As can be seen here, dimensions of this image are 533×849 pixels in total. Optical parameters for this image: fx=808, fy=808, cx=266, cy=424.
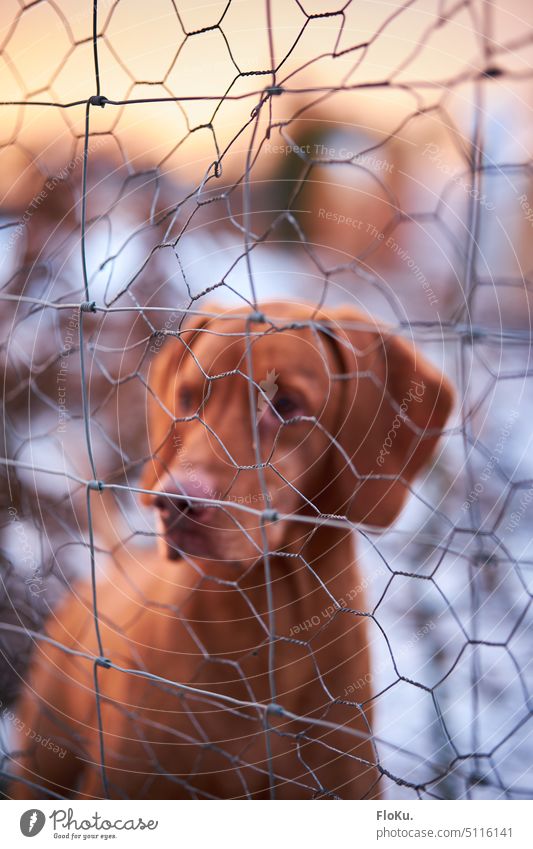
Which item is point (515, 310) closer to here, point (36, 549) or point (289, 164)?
point (289, 164)

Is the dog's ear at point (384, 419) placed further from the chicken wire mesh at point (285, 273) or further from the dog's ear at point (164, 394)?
the dog's ear at point (164, 394)

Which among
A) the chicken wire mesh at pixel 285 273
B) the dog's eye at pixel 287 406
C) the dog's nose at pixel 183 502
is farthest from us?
the dog's eye at pixel 287 406

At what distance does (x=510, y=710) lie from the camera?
3.32 ft

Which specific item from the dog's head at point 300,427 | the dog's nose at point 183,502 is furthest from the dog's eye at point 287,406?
the dog's nose at point 183,502

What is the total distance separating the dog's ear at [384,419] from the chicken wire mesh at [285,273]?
37mm

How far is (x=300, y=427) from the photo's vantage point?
91 centimetres

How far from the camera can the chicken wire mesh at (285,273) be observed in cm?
67

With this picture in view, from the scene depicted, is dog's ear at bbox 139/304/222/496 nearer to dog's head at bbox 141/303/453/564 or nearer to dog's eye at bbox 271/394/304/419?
dog's head at bbox 141/303/453/564

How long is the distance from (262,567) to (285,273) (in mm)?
343

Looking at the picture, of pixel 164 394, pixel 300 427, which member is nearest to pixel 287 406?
pixel 300 427

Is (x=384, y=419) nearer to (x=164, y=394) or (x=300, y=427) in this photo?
(x=300, y=427)

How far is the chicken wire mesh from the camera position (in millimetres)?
667
